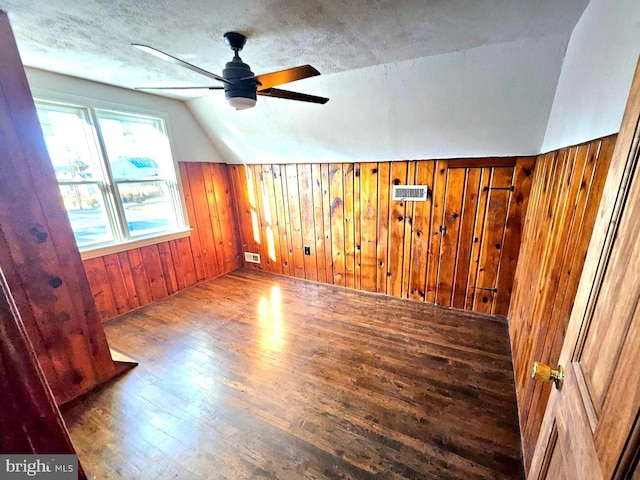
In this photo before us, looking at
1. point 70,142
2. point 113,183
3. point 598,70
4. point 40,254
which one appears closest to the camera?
point 598,70

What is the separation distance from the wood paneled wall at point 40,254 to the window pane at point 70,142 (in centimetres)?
100

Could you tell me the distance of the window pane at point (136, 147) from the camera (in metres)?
2.78

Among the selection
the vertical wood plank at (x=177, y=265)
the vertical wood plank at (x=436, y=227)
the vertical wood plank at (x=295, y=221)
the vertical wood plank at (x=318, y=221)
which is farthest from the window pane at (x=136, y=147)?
the vertical wood plank at (x=436, y=227)

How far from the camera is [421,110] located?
2312 millimetres

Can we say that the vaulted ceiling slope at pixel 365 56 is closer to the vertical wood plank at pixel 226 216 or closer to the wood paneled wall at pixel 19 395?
the vertical wood plank at pixel 226 216

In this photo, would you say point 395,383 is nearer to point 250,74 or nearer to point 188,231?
point 250,74

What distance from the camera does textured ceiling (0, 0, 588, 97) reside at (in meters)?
1.36

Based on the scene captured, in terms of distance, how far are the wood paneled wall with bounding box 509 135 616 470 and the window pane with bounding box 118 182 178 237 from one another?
3.70 m

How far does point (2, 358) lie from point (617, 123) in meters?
1.88

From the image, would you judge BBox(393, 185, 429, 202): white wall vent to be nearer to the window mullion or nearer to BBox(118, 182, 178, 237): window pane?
BBox(118, 182, 178, 237): window pane

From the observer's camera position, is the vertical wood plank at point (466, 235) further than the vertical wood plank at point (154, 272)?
No

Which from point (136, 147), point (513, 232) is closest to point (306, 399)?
point (513, 232)

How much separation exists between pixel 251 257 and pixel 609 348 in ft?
13.8

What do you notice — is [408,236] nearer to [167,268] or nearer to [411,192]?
[411,192]
